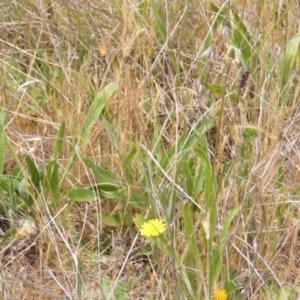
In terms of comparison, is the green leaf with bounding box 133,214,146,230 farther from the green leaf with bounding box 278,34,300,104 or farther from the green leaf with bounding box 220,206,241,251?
the green leaf with bounding box 278,34,300,104

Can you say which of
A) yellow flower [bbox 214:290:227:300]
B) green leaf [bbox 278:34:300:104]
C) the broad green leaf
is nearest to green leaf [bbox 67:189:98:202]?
the broad green leaf

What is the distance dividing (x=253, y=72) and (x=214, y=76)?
155 millimetres

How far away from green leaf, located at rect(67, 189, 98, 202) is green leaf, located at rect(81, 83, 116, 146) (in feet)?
0.50

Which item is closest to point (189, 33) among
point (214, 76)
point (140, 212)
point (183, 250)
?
point (214, 76)

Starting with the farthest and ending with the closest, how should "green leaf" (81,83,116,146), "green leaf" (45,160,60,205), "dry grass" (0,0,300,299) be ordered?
"green leaf" (81,83,116,146) → "green leaf" (45,160,60,205) → "dry grass" (0,0,300,299)

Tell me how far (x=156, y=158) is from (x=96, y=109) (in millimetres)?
196

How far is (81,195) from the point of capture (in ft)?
5.67

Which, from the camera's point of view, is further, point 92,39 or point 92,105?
point 92,39

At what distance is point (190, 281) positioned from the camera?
152cm

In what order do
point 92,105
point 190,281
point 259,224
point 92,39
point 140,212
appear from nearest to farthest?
point 190,281, point 259,224, point 140,212, point 92,105, point 92,39

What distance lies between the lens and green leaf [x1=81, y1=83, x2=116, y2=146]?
1.85 metres

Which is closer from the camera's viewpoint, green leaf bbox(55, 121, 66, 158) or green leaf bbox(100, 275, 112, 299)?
green leaf bbox(100, 275, 112, 299)

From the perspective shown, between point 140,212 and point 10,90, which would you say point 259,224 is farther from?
point 10,90

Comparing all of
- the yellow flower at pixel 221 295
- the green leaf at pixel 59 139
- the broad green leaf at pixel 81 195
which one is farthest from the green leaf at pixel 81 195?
the yellow flower at pixel 221 295
